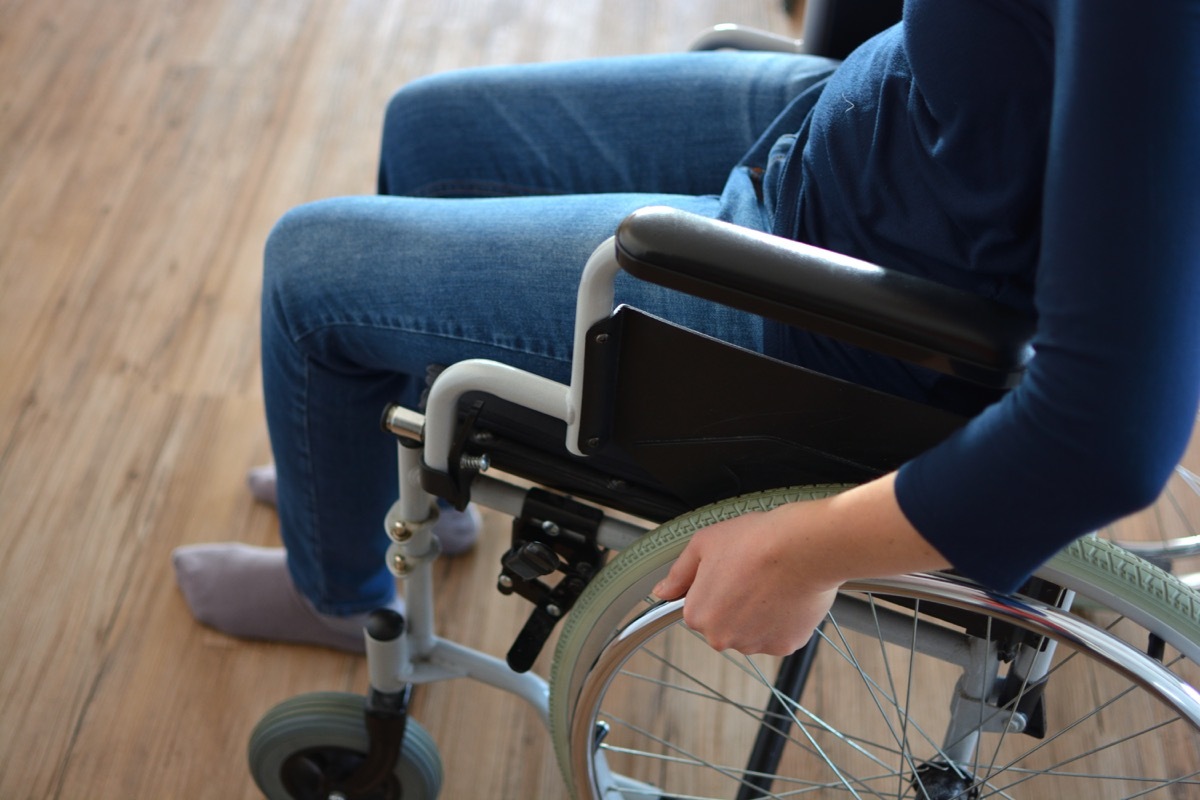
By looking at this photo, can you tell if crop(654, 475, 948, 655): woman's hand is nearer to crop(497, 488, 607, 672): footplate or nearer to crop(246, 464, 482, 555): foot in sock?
crop(497, 488, 607, 672): footplate

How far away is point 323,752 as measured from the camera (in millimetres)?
1055

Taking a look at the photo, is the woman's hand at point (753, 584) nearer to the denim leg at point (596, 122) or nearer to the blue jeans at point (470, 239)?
the blue jeans at point (470, 239)

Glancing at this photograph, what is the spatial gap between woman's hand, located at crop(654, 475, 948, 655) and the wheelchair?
35 millimetres

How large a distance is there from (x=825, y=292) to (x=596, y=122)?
511 millimetres

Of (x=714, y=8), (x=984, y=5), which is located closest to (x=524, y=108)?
(x=984, y=5)

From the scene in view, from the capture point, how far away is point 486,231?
827 mm

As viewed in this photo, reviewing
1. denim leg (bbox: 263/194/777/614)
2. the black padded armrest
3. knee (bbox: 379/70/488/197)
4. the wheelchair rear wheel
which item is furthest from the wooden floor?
the black padded armrest

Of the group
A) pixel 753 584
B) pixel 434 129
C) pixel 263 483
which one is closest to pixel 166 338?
pixel 263 483

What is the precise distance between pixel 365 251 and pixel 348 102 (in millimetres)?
1222

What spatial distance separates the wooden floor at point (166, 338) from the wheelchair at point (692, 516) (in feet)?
0.64

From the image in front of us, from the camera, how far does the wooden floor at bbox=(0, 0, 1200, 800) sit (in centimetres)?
121

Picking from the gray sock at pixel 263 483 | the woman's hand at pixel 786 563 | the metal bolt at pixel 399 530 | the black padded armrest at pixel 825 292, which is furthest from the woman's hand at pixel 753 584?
the gray sock at pixel 263 483

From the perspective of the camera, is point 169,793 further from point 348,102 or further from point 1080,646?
point 348,102

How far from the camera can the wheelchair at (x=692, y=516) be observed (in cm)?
57
